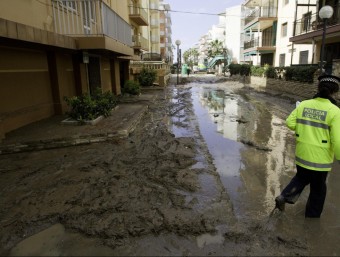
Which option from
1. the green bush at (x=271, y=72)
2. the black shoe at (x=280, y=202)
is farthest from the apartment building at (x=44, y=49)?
the green bush at (x=271, y=72)

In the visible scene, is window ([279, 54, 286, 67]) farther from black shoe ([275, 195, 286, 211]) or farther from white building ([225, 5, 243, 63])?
white building ([225, 5, 243, 63])

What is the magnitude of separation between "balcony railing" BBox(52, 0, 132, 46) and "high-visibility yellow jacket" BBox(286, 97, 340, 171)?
825cm

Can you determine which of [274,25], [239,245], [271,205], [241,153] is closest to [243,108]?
[241,153]

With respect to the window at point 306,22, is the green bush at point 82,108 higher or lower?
lower

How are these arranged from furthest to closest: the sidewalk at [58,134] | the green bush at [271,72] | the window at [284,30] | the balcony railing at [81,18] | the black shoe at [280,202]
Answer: the window at [284,30], the green bush at [271,72], the balcony railing at [81,18], the sidewalk at [58,134], the black shoe at [280,202]

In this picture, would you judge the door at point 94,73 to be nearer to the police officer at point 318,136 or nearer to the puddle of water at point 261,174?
the puddle of water at point 261,174

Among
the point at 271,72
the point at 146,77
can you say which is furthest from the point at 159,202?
the point at 271,72

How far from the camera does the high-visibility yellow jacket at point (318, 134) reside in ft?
10.8

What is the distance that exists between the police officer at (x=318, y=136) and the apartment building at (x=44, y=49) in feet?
18.4

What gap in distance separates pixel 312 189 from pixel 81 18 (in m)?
10.1

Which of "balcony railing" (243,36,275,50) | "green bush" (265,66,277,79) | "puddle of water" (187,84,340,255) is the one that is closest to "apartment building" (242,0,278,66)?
"balcony railing" (243,36,275,50)

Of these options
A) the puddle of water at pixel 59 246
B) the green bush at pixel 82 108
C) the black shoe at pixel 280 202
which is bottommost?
the puddle of water at pixel 59 246

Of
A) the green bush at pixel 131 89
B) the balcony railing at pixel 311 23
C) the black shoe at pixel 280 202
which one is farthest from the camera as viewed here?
the balcony railing at pixel 311 23

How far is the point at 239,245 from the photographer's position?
321 cm
